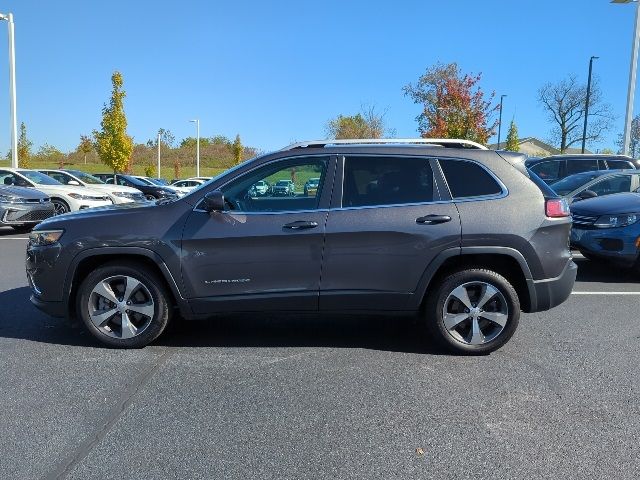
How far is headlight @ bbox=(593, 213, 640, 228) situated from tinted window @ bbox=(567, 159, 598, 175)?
700cm

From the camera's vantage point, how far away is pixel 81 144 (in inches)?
2349

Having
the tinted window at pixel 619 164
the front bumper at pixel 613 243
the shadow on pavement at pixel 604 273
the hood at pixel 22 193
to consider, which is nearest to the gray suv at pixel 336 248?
the front bumper at pixel 613 243

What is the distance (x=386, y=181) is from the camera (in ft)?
14.1

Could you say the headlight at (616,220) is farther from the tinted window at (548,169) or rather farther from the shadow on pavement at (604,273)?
the tinted window at (548,169)

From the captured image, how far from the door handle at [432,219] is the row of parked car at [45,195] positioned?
562 cm

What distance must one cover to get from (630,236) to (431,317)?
4.09 metres

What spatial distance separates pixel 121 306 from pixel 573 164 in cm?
1252

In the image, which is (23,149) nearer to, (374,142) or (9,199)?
(9,199)

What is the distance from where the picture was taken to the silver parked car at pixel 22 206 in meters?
11.5

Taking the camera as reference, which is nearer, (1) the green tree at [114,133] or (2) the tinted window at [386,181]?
(2) the tinted window at [386,181]

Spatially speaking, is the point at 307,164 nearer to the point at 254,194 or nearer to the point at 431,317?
the point at 254,194

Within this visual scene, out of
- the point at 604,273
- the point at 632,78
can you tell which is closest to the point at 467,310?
the point at 604,273

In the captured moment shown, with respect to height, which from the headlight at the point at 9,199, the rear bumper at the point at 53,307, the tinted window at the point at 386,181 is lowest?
the rear bumper at the point at 53,307

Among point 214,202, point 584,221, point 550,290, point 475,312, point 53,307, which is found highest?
point 214,202
